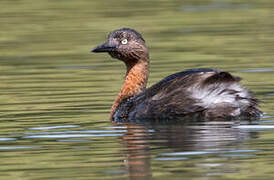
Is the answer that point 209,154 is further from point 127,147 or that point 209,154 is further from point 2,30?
point 2,30

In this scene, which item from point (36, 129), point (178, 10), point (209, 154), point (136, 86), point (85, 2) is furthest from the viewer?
point (85, 2)

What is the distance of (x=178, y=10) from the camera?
28250 mm

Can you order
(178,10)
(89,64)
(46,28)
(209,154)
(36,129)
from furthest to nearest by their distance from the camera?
(178,10) < (46,28) < (89,64) < (36,129) < (209,154)

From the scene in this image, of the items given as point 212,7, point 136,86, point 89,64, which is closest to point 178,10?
point 212,7

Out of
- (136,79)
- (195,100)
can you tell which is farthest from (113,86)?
(195,100)

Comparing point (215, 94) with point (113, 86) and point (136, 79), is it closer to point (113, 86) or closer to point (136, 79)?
point (136, 79)

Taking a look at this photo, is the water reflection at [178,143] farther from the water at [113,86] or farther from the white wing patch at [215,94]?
the white wing patch at [215,94]

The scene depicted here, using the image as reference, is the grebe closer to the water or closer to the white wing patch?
the white wing patch

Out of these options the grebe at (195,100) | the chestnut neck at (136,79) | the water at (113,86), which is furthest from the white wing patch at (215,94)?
the chestnut neck at (136,79)

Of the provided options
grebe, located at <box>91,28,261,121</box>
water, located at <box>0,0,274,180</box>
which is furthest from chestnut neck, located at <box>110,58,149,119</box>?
grebe, located at <box>91,28,261,121</box>

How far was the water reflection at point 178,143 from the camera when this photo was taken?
10039 millimetres

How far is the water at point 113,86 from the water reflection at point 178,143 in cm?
1

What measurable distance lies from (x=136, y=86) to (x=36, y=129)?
243cm

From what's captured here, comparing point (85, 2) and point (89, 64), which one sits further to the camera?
point (85, 2)
